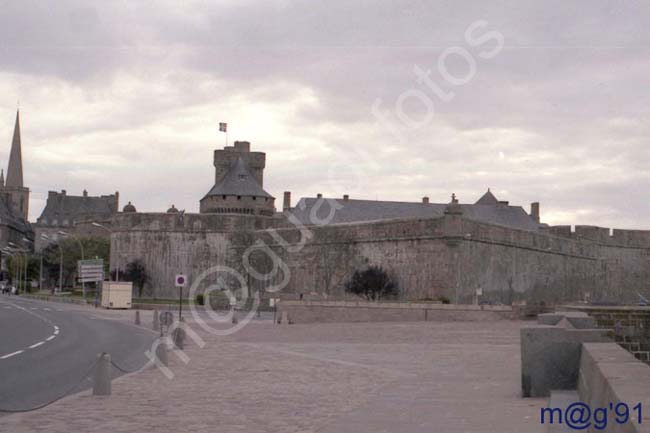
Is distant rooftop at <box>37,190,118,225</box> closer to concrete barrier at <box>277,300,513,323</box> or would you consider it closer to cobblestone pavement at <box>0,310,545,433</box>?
concrete barrier at <box>277,300,513,323</box>

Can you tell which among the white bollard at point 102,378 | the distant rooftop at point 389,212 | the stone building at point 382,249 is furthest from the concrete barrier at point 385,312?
the distant rooftop at point 389,212

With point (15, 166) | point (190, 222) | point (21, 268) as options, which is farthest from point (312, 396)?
point (15, 166)

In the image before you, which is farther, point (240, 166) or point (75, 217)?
point (75, 217)

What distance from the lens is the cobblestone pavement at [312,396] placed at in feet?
34.8

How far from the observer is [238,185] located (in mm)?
93375

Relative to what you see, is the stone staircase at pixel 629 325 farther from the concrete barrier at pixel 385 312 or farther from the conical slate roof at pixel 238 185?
the conical slate roof at pixel 238 185

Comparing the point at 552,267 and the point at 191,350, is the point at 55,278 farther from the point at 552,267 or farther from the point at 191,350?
the point at 191,350

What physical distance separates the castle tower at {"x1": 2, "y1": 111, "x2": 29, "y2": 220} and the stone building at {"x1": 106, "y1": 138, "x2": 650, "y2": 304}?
343 feet

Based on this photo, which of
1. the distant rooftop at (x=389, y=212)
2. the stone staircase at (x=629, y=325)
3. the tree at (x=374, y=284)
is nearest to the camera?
the stone staircase at (x=629, y=325)

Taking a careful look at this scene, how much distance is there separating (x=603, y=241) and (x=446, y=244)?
25.6 m

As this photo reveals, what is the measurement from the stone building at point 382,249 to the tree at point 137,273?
58 cm

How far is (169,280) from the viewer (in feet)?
255

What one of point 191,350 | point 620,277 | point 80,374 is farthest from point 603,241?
point 80,374

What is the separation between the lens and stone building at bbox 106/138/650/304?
2172 inches
